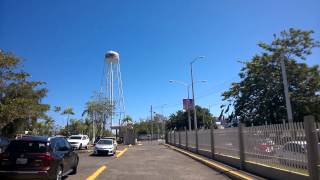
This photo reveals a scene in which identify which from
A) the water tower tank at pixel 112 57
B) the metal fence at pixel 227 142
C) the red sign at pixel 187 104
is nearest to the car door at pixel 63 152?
the metal fence at pixel 227 142

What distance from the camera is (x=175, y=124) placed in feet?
413

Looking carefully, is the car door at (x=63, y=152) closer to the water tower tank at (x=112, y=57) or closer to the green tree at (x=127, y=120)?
the water tower tank at (x=112, y=57)

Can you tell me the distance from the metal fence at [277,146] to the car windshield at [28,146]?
24.8ft

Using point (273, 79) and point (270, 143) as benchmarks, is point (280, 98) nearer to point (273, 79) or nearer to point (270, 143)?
point (273, 79)

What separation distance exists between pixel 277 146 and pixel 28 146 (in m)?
8.11

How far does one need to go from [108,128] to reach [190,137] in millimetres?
47787

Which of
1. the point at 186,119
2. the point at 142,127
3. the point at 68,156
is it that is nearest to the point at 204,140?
the point at 68,156

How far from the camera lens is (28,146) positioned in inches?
549

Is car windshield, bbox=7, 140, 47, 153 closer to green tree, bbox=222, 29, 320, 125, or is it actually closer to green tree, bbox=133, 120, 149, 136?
green tree, bbox=222, 29, 320, 125

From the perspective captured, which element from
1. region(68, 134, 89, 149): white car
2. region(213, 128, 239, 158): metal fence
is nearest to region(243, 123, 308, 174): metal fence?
region(213, 128, 239, 158): metal fence

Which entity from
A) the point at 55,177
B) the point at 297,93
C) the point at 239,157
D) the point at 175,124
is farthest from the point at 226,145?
the point at 175,124

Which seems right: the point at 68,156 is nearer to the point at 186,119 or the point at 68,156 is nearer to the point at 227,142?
the point at 227,142

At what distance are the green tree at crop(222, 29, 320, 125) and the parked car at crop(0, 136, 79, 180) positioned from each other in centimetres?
2657

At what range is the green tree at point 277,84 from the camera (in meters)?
37.2
